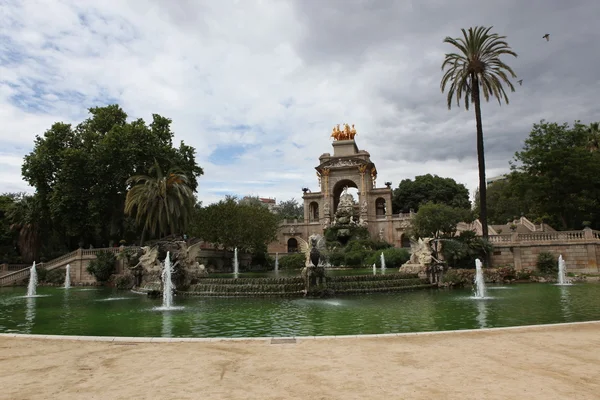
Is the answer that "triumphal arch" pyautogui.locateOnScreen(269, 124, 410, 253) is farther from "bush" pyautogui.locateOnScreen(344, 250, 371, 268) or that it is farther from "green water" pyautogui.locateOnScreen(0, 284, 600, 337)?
"green water" pyautogui.locateOnScreen(0, 284, 600, 337)

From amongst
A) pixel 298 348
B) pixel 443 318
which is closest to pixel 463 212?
pixel 443 318

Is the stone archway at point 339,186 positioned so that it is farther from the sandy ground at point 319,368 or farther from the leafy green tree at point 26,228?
the sandy ground at point 319,368

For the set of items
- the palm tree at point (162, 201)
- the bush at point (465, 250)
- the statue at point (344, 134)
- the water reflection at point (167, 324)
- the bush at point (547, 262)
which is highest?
the statue at point (344, 134)

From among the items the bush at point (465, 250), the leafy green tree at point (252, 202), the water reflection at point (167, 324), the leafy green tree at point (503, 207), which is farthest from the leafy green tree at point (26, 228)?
the leafy green tree at point (503, 207)

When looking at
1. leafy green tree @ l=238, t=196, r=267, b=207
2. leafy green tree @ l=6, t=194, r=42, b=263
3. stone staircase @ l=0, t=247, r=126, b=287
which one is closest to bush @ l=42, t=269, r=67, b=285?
stone staircase @ l=0, t=247, r=126, b=287

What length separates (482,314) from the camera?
12.7 meters

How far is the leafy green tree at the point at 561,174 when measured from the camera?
1153 inches

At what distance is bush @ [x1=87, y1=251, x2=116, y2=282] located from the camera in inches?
1256

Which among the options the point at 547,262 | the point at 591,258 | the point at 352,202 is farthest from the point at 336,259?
the point at 591,258

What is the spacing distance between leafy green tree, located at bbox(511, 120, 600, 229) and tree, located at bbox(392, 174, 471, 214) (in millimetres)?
38165

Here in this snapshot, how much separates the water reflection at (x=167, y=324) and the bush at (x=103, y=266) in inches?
794

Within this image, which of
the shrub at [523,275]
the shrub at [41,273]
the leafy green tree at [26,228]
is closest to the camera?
the shrub at [523,275]

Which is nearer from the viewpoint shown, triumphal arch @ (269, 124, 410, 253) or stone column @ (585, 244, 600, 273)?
stone column @ (585, 244, 600, 273)

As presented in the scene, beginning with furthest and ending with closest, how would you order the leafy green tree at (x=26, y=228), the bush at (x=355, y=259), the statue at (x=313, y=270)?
the bush at (x=355, y=259), the leafy green tree at (x=26, y=228), the statue at (x=313, y=270)
